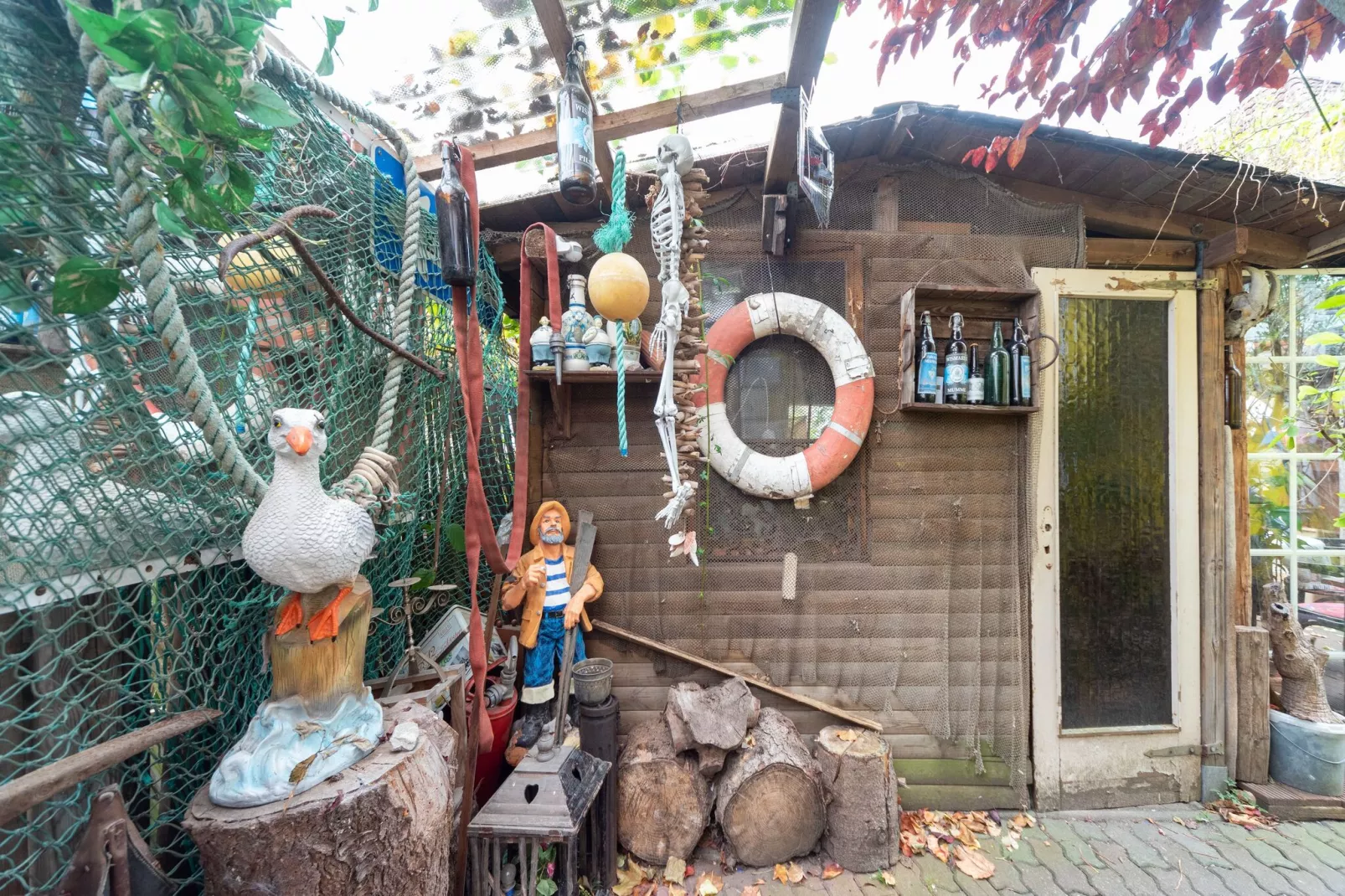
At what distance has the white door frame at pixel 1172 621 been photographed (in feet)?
7.30

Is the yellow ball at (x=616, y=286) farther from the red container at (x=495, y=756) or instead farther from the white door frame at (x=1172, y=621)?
the white door frame at (x=1172, y=621)

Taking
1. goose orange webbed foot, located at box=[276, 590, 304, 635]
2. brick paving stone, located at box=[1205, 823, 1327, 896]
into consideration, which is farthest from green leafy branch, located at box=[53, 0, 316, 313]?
brick paving stone, located at box=[1205, 823, 1327, 896]

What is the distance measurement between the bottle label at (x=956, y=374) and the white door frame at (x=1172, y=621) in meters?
0.53

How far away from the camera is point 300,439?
919mm

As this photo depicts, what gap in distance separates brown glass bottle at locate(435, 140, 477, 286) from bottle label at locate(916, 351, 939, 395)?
1972 mm

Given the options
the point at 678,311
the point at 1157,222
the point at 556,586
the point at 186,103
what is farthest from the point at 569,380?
the point at 1157,222

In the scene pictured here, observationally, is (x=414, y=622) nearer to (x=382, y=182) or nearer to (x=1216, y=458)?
(x=382, y=182)

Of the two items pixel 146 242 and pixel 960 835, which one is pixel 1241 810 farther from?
pixel 146 242

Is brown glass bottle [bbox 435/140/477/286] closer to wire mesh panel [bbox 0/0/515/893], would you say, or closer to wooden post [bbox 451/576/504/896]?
wire mesh panel [bbox 0/0/515/893]

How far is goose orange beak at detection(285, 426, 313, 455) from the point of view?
91 cm

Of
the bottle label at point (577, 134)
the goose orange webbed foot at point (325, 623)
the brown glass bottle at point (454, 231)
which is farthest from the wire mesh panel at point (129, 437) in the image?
the bottle label at point (577, 134)

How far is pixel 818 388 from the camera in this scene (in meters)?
2.25

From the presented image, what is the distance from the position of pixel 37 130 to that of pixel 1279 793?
4.76 m

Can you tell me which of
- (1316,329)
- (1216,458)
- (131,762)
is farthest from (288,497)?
(1316,329)
